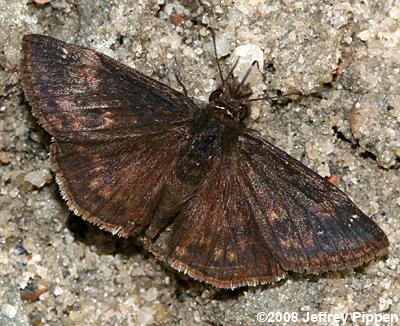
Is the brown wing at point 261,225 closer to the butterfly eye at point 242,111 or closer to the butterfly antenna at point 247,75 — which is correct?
the butterfly eye at point 242,111

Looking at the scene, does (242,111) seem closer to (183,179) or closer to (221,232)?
(183,179)

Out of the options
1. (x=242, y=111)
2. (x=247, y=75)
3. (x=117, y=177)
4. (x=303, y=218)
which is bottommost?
(x=117, y=177)

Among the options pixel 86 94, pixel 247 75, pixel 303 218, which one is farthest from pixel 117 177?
pixel 303 218

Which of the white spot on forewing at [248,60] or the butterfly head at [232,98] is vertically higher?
the white spot on forewing at [248,60]

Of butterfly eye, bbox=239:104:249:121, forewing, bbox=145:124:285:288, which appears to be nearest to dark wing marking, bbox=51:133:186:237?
forewing, bbox=145:124:285:288

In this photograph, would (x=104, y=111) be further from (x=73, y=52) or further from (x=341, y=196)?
(x=341, y=196)

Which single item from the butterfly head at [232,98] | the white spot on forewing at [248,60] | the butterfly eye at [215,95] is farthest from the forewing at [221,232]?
the white spot on forewing at [248,60]
